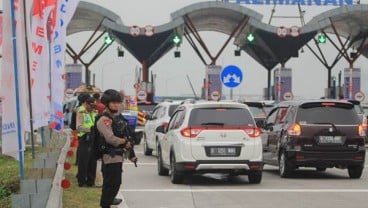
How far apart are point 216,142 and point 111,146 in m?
5.70

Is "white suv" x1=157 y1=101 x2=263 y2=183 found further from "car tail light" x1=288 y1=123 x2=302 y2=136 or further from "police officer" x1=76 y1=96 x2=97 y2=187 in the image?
"police officer" x1=76 y1=96 x2=97 y2=187

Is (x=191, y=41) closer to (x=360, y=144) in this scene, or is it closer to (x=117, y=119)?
(x=360, y=144)

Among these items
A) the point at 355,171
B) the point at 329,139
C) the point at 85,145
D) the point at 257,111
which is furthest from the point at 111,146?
the point at 257,111

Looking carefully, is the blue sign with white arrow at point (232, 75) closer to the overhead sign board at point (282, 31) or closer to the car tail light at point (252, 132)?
the car tail light at point (252, 132)

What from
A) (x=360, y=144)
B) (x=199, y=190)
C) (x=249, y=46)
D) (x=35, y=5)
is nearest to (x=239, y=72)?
(x=360, y=144)

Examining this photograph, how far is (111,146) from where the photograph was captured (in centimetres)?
886

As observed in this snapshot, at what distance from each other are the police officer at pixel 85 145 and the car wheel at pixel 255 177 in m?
3.45

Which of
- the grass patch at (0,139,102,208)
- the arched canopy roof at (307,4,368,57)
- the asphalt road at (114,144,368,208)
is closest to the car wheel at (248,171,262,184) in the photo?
the asphalt road at (114,144,368,208)

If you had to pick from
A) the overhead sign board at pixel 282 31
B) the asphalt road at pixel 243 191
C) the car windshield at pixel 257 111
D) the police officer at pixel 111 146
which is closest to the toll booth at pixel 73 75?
the overhead sign board at pixel 282 31

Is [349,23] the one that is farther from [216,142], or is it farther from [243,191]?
[243,191]

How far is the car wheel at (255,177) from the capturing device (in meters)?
14.7

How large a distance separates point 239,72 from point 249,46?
32.9m

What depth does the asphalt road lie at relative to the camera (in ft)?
38.8

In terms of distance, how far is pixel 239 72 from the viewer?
24.8 m
